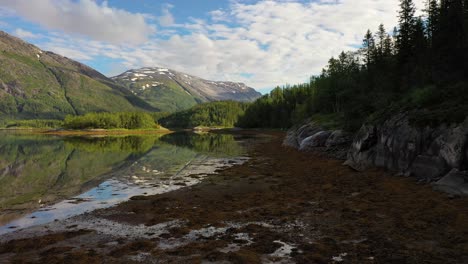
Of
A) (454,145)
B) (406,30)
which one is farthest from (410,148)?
(406,30)

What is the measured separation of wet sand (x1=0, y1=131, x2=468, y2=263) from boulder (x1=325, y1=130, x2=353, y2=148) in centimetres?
2060

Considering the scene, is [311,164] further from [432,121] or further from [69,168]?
[69,168]

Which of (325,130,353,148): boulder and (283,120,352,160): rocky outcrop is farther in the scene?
(325,130,353,148): boulder

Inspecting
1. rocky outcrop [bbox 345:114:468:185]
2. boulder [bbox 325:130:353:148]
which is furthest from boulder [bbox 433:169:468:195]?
boulder [bbox 325:130:353:148]

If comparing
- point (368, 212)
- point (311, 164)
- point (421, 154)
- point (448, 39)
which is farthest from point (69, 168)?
point (448, 39)

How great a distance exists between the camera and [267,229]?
49.8 ft

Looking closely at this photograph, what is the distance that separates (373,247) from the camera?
12.2 m

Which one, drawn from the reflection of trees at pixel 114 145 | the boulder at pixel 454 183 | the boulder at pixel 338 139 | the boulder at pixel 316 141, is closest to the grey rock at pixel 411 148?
the boulder at pixel 454 183

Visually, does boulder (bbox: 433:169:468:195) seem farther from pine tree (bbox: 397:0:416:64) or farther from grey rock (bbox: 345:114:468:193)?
pine tree (bbox: 397:0:416:64)

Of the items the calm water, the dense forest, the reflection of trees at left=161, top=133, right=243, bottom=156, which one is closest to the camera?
the calm water

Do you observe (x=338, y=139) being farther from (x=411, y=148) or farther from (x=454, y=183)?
(x=454, y=183)

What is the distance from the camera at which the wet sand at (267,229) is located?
11805mm

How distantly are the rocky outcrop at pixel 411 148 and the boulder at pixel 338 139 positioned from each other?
9231 mm

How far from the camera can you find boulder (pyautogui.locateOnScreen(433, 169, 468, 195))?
1873 cm
